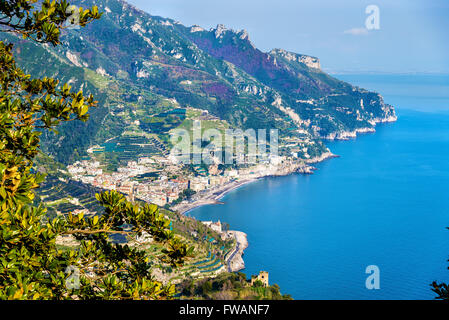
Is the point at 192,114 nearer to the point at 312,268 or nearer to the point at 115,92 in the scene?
the point at 115,92

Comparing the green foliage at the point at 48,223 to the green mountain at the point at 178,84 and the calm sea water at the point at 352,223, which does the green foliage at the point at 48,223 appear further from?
the green mountain at the point at 178,84

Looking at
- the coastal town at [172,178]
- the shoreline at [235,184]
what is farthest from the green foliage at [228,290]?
the coastal town at [172,178]

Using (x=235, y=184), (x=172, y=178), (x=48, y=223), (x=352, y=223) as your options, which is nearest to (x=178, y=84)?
(x=235, y=184)

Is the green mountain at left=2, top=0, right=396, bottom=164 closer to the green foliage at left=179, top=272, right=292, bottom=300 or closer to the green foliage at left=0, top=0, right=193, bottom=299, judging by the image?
the green foliage at left=179, top=272, right=292, bottom=300

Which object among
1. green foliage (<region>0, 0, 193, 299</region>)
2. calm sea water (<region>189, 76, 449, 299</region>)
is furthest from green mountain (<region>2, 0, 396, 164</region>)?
green foliage (<region>0, 0, 193, 299</region>)

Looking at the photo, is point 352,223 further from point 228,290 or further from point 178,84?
point 178,84
